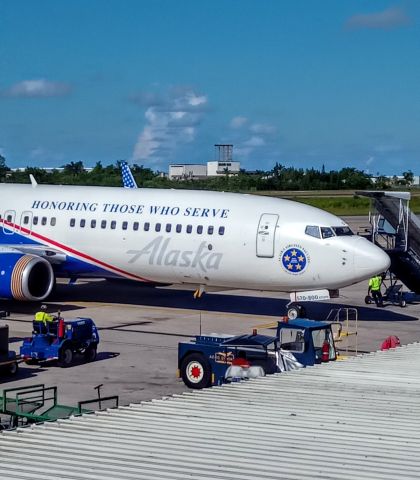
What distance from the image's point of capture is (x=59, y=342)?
21.6 metres

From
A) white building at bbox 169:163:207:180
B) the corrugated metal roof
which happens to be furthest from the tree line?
the corrugated metal roof

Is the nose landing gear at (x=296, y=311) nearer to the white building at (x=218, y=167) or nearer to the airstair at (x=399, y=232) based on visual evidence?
the airstair at (x=399, y=232)

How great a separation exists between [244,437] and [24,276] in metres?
18.3

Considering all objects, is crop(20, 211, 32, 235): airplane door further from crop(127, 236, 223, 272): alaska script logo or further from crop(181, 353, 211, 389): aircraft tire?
crop(181, 353, 211, 389): aircraft tire

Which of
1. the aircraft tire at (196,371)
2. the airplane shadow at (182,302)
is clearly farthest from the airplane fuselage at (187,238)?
the aircraft tire at (196,371)

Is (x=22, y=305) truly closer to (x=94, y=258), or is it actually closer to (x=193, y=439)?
(x=94, y=258)

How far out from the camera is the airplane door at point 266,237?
27203 millimetres

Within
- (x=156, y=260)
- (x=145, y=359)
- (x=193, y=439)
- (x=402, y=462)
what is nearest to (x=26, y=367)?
(x=145, y=359)

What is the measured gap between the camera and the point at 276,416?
11.5m

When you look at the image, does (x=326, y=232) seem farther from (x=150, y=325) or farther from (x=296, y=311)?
(x=150, y=325)

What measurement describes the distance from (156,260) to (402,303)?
9.39 meters

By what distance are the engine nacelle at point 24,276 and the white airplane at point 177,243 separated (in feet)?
0.10

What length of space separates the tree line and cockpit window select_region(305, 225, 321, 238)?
1867 inches

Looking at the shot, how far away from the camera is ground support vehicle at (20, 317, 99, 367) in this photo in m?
21.5
